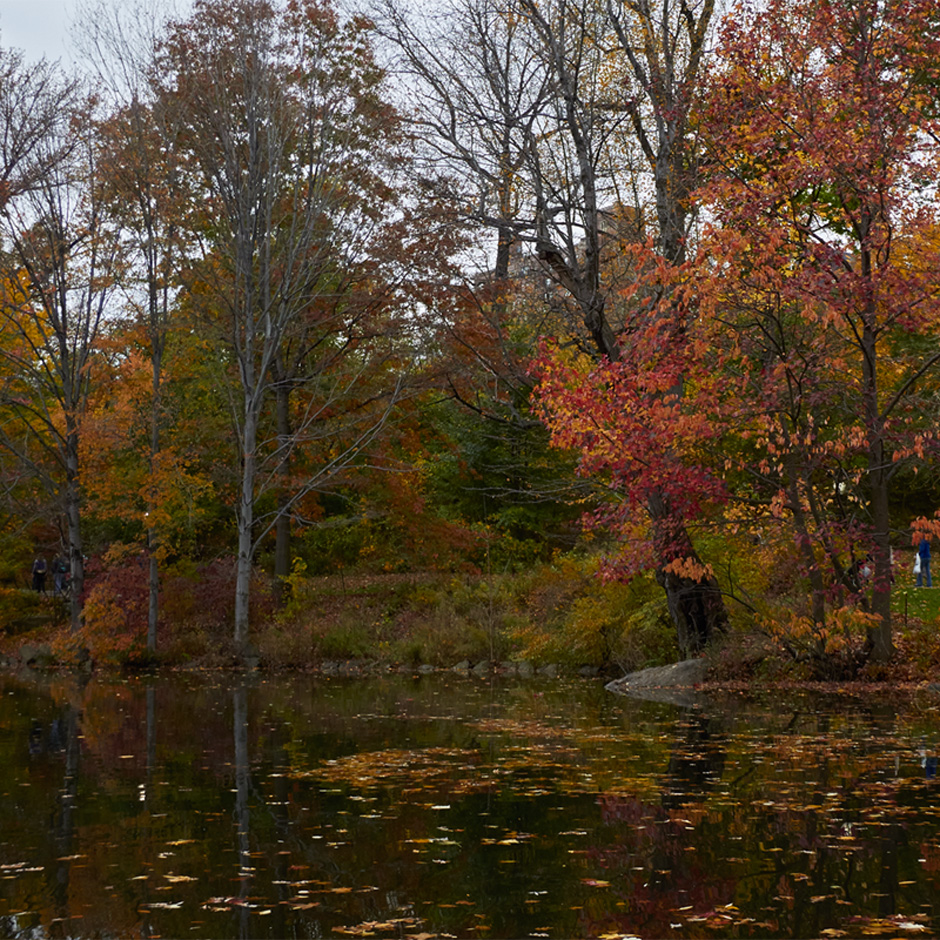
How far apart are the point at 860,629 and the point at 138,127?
18241 millimetres

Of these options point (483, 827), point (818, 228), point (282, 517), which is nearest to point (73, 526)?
point (282, 517)

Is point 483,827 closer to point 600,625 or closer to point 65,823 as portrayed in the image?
point 65,823

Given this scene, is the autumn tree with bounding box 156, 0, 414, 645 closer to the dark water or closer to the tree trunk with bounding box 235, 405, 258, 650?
the tree trunk with bounding box 235, 405, 258, 650

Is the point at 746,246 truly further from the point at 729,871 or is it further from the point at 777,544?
the point at 729,871

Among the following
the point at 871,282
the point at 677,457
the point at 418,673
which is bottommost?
the point at 418,673

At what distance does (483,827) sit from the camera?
6398mm

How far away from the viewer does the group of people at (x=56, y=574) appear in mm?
30797

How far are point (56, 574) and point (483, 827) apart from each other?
27601 millimetres

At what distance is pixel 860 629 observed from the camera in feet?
46.5

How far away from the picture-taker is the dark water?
459 centimetres

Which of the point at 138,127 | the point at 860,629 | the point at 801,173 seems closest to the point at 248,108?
the point at 138,127

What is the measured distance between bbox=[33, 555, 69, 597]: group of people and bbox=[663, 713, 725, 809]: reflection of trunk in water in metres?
23.7

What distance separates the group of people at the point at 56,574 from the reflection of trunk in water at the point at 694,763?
2369 cm

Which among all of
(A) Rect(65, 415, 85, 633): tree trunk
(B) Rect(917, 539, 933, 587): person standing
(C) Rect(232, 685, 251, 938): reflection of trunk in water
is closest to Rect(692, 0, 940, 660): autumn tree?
(C) Rect(232, 685, 251, 938): reflection of trunk in water
